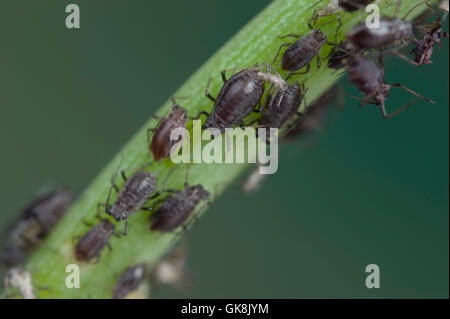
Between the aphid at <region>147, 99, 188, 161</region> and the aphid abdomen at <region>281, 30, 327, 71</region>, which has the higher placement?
the aphid abdomen at <region>281, 30, 327, 71</region>

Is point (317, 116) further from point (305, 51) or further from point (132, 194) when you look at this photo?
point (132, 194)

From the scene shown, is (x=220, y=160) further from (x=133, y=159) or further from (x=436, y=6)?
(x=436, y=6)

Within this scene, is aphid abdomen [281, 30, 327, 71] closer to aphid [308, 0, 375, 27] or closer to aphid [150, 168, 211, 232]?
aphid [308, 0, 375, 27]

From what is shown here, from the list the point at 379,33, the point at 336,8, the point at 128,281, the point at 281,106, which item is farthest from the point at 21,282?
the point at 379,33

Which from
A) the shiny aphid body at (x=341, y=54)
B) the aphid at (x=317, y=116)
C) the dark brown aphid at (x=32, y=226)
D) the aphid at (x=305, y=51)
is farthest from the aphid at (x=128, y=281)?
the shiny aphid body at (x=341, y=54)

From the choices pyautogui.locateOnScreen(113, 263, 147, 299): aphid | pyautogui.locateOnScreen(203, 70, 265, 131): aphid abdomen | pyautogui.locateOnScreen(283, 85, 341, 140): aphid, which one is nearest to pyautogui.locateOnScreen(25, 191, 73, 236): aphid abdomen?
pyautogui.locateOnScreen(113, 263, 147, 299): aphid

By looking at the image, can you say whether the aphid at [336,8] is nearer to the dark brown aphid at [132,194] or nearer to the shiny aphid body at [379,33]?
the shiny aphid body at [379,33]

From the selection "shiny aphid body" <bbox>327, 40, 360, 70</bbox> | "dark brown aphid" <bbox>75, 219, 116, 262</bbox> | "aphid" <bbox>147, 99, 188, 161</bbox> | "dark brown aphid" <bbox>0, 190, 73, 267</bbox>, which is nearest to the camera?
"shiny aphid body" <bbox>327, 40, 360, 70</bbox>
